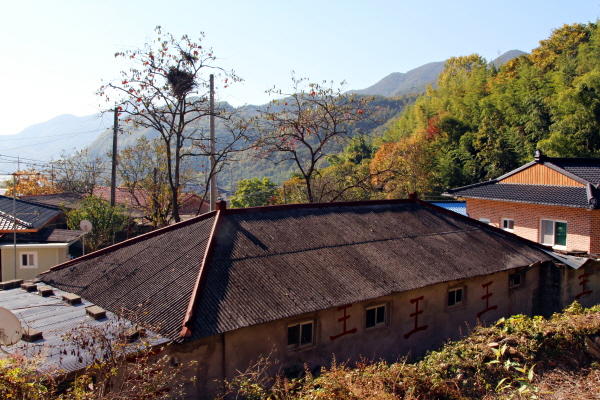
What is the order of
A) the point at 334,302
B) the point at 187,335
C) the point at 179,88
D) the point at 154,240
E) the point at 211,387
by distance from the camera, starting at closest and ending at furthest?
the point at 187,335 → the point at 211,387 → the point at 334,302 → the point at 154,240 → the point at 179,88

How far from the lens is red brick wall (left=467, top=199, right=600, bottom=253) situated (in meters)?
17.0

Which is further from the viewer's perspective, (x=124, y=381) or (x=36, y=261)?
(x=36, y=261)

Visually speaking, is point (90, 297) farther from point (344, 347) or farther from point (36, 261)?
point (36, 261)

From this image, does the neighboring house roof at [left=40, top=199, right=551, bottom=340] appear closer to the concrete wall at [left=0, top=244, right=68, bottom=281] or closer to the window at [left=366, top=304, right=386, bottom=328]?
the window at [left=366, top=304, right=386, bottom=328]

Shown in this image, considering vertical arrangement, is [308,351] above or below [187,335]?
below

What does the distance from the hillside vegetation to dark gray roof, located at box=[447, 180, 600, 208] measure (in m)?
9.44

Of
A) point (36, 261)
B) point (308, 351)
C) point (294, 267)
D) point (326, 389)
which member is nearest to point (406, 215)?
point (294, 267)

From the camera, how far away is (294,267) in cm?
937

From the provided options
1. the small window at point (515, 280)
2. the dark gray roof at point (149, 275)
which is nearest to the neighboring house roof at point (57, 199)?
the dark gray roof at point (149, 275)

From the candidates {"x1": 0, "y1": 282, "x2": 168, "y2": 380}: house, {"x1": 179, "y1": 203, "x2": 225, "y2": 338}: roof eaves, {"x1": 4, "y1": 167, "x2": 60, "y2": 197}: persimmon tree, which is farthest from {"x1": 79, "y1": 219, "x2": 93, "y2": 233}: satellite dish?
{"x1": 4, "y1": 167, "x2": 60, "y2": 197}: persimmon tree

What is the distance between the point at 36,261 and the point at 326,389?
1521 centimetres

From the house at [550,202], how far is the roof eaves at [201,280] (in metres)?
13.7

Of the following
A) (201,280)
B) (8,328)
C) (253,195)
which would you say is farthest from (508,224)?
(253,195)

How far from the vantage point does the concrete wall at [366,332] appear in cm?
748
